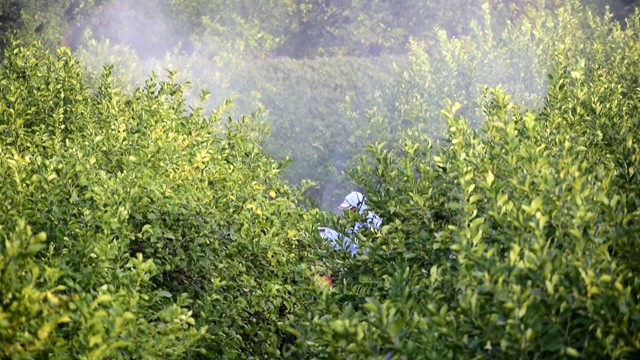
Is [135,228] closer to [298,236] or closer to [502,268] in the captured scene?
[298,236]

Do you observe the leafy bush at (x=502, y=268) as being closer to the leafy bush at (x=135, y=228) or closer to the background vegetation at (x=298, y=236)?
the background vegetation at (x=298, y=236)

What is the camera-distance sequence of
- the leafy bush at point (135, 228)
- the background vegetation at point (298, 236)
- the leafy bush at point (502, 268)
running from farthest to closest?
the leafy bush at point (135, 228) → the background vegetation at point (298, 236) → the leafy bush at point (502, 268)

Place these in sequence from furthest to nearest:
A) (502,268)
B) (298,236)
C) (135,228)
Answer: (298,236), (135,228), (502,268)

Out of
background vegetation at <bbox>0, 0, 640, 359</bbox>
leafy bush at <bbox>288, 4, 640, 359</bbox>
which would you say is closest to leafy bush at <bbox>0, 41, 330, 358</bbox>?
background vegetation at <bbox>0, 0, 640, 359</bbox>

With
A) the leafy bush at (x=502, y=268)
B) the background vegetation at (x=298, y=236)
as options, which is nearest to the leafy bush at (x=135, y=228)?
the background vegetation at (x=298, y=236)

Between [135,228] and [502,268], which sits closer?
[502,268]

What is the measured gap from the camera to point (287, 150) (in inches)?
680

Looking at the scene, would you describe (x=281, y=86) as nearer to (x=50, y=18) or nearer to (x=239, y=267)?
(x=50, y=18)

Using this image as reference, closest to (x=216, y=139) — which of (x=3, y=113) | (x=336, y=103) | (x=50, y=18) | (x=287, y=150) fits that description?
(x=3, y=113)

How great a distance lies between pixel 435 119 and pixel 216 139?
840cm

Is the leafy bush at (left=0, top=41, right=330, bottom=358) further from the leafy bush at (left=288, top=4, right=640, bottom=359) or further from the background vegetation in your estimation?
the leafy bush at (left=288, top=4, right=640, bottom=359)

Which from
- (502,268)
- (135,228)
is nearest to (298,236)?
(135,228)

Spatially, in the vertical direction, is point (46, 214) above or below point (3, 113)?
below

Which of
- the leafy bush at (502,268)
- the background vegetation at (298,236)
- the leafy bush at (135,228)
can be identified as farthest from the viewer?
the leafy bush at (135,228)
